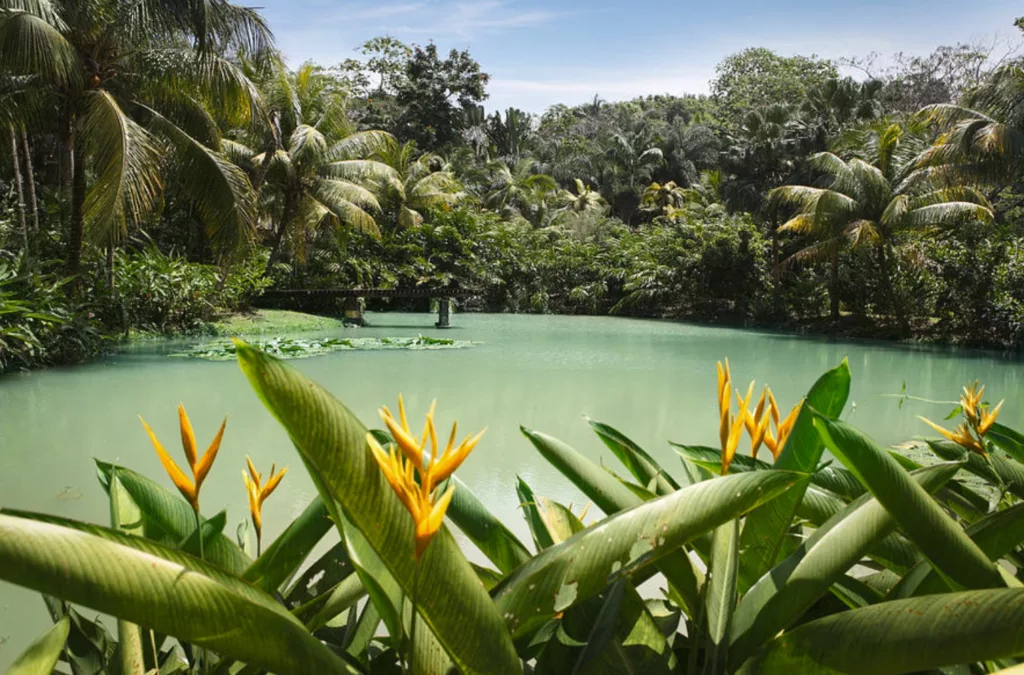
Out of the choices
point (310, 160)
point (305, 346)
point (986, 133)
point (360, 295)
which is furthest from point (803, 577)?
point (310, 160)

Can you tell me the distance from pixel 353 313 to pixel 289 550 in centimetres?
1537

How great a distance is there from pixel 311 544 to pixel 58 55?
8.61m

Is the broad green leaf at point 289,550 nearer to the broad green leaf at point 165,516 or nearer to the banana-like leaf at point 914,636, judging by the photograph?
the broad green leaf at point 165,516

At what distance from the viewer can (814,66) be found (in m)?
29.5

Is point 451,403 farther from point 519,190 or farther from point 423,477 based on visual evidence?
point 519,190

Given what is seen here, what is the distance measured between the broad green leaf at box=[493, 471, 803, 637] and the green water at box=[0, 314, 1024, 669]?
1.92 metres

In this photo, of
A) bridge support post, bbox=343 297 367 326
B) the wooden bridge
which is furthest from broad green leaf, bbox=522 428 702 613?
bridge support post, bbox=343 297 367 326

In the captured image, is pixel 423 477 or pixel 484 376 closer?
pixel 423 477

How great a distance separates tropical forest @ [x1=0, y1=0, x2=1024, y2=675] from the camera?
0.58 metres

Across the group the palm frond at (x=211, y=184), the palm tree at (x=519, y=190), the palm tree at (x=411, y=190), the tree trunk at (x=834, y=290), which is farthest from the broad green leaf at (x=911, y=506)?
the palm tree at (x=519, y=190)

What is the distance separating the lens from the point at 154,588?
0.50 metres

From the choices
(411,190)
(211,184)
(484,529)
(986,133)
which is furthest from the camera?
(411,190)

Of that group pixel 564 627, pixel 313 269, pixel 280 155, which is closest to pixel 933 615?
pixel 564 627

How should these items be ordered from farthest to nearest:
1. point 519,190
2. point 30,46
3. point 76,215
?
1. point 519,190
2. point 76,215
3. point 30,46
